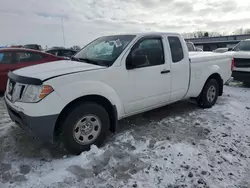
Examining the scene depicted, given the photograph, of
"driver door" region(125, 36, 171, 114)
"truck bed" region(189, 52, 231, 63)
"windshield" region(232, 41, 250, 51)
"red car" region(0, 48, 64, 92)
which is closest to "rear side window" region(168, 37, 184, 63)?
"driver door" region(125, 36, 171, 114)

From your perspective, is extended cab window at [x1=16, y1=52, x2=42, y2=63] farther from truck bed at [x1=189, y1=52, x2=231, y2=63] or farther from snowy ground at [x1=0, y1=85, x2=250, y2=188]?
truck bed at [x1=189, y1=52, x2=231, y2=63]

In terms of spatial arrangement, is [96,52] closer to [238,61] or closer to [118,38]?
[118,38]

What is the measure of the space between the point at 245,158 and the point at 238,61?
5930mm

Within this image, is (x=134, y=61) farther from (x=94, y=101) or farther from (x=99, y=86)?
(x=94, y=101)

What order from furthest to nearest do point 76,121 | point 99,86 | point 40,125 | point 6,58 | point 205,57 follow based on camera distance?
point 6,58, point 205,57, point 99,86, point 76,121, point 40,125

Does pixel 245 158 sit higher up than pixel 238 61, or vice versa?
pixel 238 61

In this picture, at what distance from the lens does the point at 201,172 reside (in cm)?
279

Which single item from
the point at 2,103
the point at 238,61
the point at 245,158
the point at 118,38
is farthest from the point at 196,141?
the point at 238,61

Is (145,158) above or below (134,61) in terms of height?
below

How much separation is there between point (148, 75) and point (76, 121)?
5.09ft

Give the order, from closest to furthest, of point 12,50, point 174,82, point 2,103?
point 174,82 → point 2,103 → point 12,50

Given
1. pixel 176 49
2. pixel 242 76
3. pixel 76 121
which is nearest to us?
pixel 76 121

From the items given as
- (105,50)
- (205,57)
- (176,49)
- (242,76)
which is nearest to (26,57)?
(105,50)

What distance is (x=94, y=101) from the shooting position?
10.8 ft
